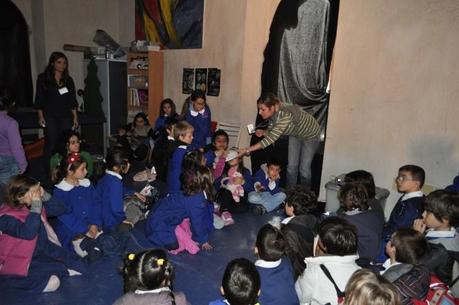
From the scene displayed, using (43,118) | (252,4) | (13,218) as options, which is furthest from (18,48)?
(13,218)

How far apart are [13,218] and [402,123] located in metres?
3.65

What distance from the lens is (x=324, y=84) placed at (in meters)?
4.50

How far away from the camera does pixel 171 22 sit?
6453 mm

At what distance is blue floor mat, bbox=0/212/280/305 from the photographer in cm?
248

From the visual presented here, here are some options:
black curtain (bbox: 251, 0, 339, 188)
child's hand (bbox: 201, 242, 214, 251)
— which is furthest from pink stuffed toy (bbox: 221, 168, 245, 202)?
child's hand (bbox: 201, 242, 214, 251)

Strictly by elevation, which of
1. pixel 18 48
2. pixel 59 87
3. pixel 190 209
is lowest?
pixel 190 209

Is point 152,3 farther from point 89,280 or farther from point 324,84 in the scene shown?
point 89,280

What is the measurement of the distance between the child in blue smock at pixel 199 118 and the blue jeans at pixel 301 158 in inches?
46.9

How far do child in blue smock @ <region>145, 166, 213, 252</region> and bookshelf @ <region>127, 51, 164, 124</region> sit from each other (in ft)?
12.5

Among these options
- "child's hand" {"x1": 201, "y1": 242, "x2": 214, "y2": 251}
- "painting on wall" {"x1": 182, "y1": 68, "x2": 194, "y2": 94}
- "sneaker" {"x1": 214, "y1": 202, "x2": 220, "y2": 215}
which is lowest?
"child's hand" {"x1": 201, "y1": 242, "x2": 214, "y2": 251}

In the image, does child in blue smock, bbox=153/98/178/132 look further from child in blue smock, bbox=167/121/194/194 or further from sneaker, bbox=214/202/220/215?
sneaker, bbox=214/202/220/215

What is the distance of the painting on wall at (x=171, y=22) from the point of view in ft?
19.6

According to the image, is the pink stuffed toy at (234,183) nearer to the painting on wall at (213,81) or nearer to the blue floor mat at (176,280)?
the blue floor mat at (176,280)

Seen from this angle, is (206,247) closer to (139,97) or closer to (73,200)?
(73,200)
